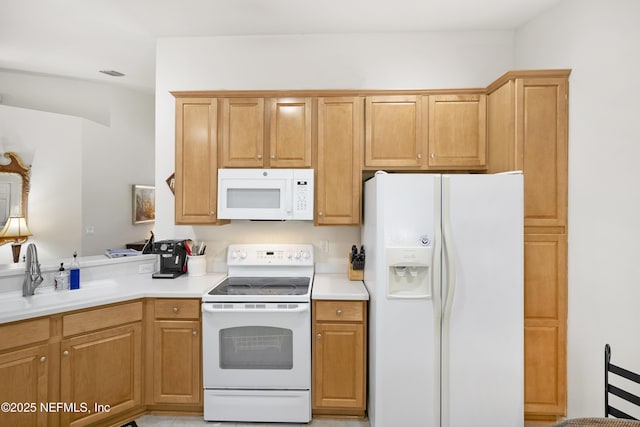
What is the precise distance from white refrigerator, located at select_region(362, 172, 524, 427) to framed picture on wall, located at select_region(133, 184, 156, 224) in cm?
395

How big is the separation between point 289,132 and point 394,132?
834 mm

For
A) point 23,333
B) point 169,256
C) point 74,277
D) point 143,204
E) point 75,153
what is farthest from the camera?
point 143,204

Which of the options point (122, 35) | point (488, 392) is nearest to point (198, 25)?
point (122, 35)

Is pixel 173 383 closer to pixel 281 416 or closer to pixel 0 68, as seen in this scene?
pixel 281 416

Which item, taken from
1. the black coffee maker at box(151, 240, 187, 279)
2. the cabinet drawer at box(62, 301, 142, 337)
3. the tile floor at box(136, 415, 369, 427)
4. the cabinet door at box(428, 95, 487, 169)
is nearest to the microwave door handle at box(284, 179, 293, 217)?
the black coffee maker at box(151, 240, 187, 279)

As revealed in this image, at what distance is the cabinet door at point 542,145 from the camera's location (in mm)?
2207

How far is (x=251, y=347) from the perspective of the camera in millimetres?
2299

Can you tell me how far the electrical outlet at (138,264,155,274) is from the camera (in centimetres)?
285

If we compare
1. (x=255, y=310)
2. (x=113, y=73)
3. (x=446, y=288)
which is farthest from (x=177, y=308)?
(x=113, y=73)

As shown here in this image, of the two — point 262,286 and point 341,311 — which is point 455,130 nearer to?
point 341,311

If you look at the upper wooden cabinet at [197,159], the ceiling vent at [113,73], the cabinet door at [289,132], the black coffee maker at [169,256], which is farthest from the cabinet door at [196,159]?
the ceiling vent at [113,73]

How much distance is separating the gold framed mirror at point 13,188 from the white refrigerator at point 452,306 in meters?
4.16

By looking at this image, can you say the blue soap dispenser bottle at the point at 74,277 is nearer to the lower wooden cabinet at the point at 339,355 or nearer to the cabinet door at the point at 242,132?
the cabinet door at the point at 242,132

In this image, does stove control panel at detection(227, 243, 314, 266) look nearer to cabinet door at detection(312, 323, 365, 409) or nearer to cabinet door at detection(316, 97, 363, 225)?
cabinet door at detection(316, 97, 363, 225)
